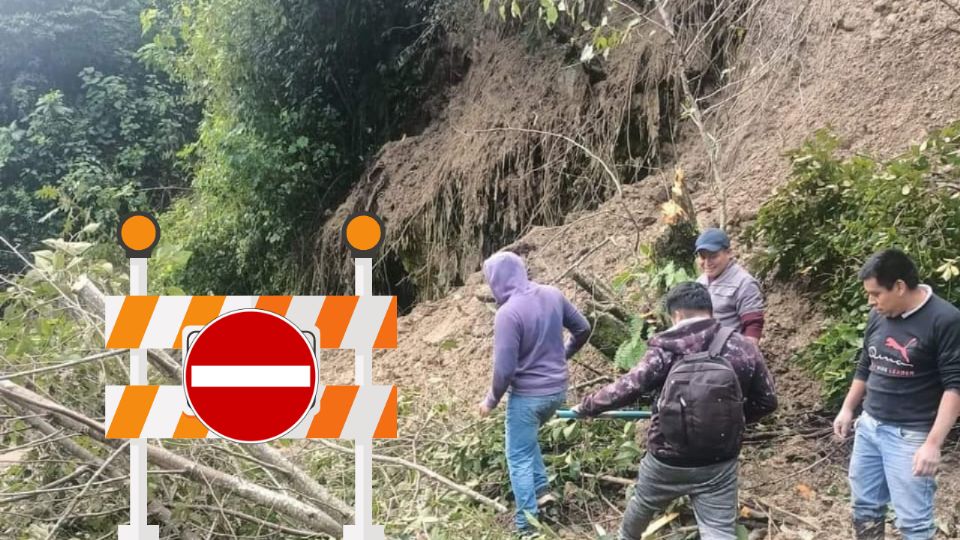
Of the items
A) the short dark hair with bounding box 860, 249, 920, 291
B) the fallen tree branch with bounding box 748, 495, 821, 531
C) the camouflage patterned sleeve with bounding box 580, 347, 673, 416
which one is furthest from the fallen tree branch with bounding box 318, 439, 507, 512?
the short dark hair with bounding box 860, 249, 920, 291

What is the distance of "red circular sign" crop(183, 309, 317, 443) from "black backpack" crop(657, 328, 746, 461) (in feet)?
5.19

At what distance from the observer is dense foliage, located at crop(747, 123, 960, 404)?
14.0ft

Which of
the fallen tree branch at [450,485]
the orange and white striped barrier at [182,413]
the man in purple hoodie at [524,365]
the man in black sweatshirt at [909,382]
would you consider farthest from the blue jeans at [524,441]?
the orange and white striped barrier at [182,413]

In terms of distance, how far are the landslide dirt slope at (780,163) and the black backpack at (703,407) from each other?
1.25 metres

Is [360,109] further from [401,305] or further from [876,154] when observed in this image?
[876,154]

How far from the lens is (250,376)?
263 centimetres

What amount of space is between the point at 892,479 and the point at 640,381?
1118 mm

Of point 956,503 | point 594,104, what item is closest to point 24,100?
point 594,104

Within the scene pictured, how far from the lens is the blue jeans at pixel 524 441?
14.6 ft

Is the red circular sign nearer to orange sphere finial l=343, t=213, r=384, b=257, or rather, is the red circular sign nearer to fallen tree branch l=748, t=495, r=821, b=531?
orange sphere finial l=343, t=213, r=384, b=257

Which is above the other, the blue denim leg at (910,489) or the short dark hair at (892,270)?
the short dark hair at (892,270)

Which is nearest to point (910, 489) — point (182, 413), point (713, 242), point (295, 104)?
point (713, 242)

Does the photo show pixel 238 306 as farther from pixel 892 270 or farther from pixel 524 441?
pixel 892 270

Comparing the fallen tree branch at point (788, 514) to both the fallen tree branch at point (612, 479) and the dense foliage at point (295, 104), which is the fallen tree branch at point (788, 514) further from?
the dense foliage at point (295, 104)
